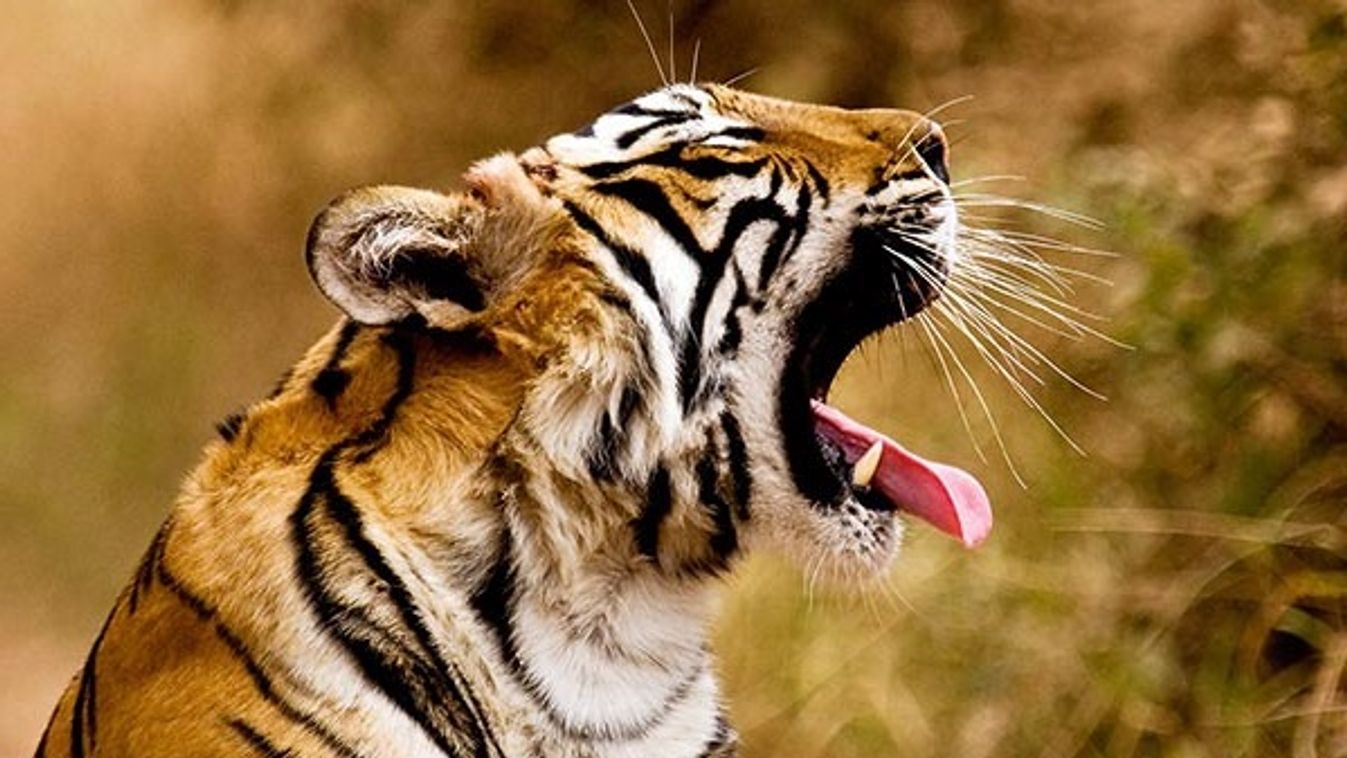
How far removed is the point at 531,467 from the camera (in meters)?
2.59

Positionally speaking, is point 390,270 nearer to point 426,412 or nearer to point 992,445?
point 426,412

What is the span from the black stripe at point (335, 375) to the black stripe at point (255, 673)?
0.76ft

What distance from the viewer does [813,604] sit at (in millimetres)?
5223

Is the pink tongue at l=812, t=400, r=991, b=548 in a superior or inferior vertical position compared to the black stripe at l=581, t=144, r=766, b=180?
inferior

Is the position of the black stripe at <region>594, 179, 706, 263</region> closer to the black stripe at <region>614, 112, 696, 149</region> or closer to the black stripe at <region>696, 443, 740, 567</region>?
the black stripe at <region>614, 112, 696, 149</region>

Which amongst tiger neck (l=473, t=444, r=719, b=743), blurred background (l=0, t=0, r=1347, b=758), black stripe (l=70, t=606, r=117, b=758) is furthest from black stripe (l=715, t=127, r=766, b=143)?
blurred background (l=0, t=0, r=1347, b=758)

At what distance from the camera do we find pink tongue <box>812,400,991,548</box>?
2.89 meters

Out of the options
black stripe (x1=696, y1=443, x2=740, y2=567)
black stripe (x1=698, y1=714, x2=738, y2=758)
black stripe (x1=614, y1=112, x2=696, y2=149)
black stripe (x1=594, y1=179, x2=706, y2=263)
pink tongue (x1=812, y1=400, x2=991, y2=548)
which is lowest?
black stripe (x1=698, y1=714, x2=738, y2=758)

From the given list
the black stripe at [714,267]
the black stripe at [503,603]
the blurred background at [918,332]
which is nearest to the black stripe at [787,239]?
the black stripe at [714,267]

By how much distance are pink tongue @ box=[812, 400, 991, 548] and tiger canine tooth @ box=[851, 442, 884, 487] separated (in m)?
0.01

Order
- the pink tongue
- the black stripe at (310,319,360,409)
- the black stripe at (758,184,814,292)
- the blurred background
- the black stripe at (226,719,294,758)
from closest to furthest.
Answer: the black stripe at (226,719,294,758), the black stripe at (310,319,360,409), the black stripe at (758,184,814,292), the pink tongue, the blurred background

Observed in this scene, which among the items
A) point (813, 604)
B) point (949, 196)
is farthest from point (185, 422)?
point (949, 196)

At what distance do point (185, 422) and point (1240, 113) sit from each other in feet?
10.3

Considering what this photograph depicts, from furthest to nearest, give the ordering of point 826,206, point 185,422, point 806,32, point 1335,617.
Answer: point 185,422 → point 806,32 → point 1335,617 → point 826,206
